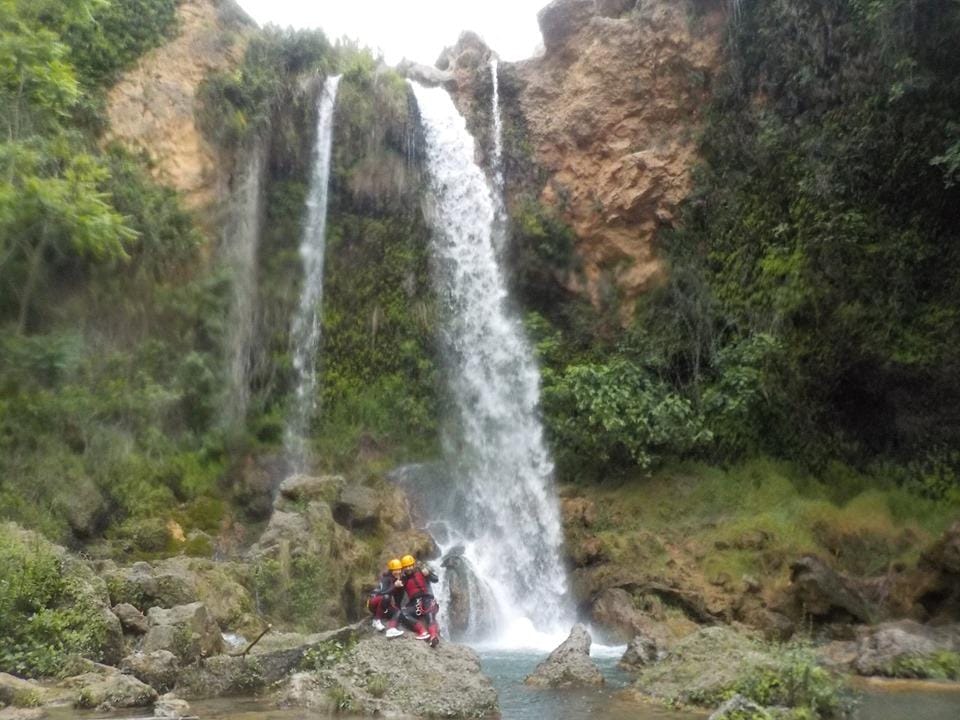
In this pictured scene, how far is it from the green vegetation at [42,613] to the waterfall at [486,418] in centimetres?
721

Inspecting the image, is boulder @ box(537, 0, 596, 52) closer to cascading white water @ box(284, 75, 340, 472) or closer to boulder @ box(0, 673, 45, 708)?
cascading white water @ box(284, 75, 340, 472)

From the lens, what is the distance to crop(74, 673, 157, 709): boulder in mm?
8438

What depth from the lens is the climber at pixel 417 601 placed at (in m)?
11.0

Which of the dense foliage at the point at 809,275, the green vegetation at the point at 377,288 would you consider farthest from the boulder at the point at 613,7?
the green vegetation at the point at 377,288

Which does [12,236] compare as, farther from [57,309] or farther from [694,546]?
[694,546]

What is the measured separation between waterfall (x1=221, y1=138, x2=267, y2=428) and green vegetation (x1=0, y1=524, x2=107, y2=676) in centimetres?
862

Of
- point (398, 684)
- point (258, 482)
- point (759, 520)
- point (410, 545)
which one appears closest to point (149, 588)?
point (398, 684)

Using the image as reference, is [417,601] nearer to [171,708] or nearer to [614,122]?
[171,708]

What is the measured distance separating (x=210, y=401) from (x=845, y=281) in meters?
12.1

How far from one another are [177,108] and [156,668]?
573 inches

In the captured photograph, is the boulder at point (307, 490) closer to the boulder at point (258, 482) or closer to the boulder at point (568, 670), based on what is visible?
the boulder at point (258, 482)

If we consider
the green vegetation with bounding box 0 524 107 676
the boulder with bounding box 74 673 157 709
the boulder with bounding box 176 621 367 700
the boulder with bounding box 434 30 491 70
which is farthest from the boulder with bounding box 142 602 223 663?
the boulder with bounding box 434 30 491 70

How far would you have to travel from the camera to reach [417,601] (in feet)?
36.5

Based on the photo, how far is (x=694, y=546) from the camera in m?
17.1
